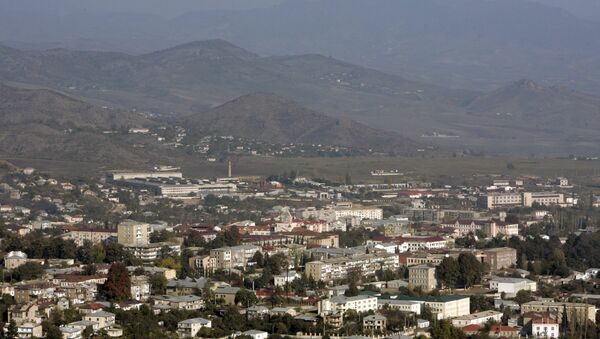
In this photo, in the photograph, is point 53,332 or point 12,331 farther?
point 12,331

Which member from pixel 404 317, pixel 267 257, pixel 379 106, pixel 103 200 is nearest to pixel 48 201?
pixel 103 200

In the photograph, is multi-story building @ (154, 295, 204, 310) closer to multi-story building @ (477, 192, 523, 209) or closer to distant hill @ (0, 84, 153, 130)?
multi-story building @ (477, 192, 523, 209)

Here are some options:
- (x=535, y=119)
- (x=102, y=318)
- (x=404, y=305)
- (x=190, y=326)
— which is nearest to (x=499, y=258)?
(x=404, y=305)

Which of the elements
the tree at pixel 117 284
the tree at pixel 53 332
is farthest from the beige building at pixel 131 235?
the tree at pixel 53 332

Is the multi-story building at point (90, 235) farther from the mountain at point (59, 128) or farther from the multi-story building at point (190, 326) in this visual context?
the mountain at point (59, 128)

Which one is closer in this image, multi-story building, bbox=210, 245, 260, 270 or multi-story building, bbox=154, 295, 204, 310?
multi-story building, bbox=154, 295, 204, 310

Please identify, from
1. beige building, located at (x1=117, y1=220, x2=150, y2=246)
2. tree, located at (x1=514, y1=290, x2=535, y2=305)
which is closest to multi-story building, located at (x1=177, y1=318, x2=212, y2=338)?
tree, located at (x1=514, y1=290, x2=535, y2=305)

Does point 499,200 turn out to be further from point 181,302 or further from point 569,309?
point 181,302
